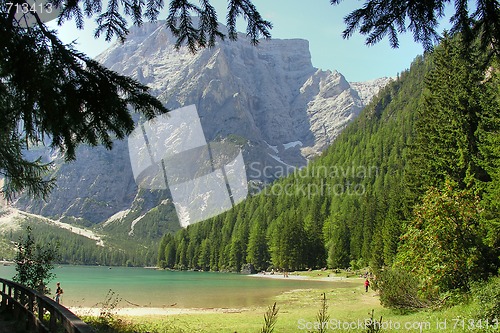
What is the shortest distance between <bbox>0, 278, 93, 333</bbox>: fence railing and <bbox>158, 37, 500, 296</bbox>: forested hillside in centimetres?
598

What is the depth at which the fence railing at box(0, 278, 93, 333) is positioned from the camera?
518 cm

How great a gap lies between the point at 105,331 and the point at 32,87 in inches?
393

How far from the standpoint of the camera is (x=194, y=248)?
12812cm

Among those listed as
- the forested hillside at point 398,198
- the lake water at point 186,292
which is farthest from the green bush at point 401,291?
the lake water at point 186,292

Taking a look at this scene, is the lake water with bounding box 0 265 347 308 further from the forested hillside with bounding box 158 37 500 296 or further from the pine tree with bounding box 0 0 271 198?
the pine tree with bounding box 0 0 271 198

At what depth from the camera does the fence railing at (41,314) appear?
5179mm

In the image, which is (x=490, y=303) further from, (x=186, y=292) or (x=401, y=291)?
(x=186, y=292)

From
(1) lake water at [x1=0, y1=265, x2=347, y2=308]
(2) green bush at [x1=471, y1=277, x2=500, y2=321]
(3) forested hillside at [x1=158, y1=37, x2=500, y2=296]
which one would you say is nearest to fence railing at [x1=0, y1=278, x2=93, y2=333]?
(3) forested hillside at [x1=158, y1=37, x2=500, y2=296]

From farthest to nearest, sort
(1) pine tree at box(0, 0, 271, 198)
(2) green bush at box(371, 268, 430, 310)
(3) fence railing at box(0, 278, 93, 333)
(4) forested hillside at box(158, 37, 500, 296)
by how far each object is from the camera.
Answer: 1. (2) green bush at box(371, 268, 430, 310)
2. (4) forested hillside at box(158, 37, 500, 296)
3. (3) fence railing at box(0, 278, 93, 333)
4. (1) pine tree at box(0, 0, 271, 198)

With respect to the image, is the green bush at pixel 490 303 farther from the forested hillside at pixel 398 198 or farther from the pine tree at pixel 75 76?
the pine tree at pixel 75 76

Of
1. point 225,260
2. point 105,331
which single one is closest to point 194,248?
point 225,260

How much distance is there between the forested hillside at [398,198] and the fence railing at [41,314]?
5977 millimetres

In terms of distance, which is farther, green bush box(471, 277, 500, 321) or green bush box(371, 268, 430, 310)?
green bush box(371, 268, 430, 310)

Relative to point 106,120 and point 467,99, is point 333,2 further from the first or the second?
point 467,99
